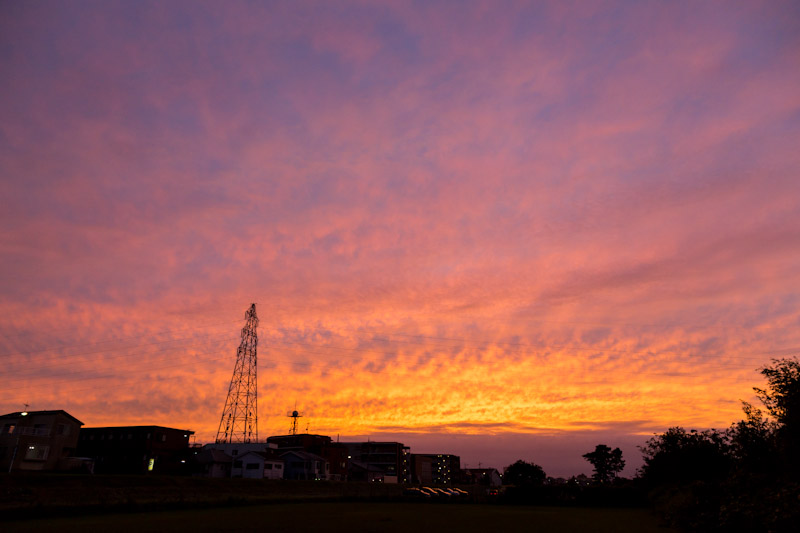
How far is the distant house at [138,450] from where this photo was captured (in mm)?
91438

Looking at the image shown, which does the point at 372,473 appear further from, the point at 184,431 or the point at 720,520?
the point at 720,520

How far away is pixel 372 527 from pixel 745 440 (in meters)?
25.8

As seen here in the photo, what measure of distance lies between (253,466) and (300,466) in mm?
16751

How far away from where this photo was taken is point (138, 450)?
92562mm

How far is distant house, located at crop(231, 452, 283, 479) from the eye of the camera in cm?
9281

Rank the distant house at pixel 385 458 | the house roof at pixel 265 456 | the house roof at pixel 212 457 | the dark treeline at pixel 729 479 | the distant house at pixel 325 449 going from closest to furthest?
the dark treeline at pixel 729 479 → the house roof at pixel 212 457 → the house roof at pixel 265 456 → the distant house at pixel 325 449 → the distant house at pixel 385 458

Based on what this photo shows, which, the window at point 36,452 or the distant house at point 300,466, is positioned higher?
the window at point 36,452

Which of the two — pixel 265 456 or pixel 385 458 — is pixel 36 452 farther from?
pixel 385 458

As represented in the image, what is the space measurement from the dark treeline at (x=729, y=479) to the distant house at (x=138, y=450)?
62924mm

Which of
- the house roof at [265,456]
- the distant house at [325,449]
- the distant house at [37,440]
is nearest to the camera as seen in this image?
the distant house at [37,440]

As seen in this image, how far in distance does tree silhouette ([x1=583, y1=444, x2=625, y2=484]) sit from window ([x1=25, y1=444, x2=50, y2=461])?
150032 mm

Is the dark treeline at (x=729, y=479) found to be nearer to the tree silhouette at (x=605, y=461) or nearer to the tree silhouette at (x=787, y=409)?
the tree silhouette at (x=787, y=409)

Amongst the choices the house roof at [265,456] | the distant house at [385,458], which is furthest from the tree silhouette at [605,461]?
the house roof at [265,456]

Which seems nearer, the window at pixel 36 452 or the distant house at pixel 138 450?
the window at pixel 36 452
